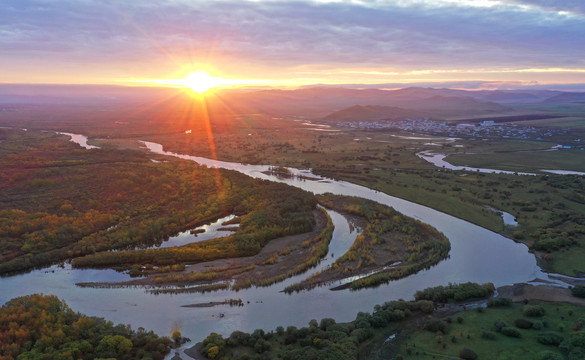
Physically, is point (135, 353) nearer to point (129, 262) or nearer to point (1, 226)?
point (129, 262)

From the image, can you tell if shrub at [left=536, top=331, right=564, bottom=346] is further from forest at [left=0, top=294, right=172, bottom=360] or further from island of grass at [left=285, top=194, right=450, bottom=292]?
forest at [left=0, top=294, right=172, bottom=360]

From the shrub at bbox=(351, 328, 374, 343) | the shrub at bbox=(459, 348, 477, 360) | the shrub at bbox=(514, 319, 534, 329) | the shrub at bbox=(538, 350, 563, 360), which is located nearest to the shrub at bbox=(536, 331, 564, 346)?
the shrub at bbox=(514, 319, 534, 329)

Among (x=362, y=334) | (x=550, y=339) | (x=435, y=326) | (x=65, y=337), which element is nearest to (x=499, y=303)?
(x=550, y=339)

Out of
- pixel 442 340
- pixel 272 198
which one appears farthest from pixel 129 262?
pixel 442 340

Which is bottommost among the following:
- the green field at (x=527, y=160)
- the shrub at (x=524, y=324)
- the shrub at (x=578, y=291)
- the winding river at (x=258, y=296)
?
the winding river at (x=258, y=296)

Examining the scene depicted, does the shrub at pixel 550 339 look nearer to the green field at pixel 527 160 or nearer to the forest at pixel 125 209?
the forest at pixel 125 209

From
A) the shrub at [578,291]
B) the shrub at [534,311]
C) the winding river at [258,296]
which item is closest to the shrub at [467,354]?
the shrub at [534,311]

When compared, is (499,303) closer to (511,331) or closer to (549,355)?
(511,331)
